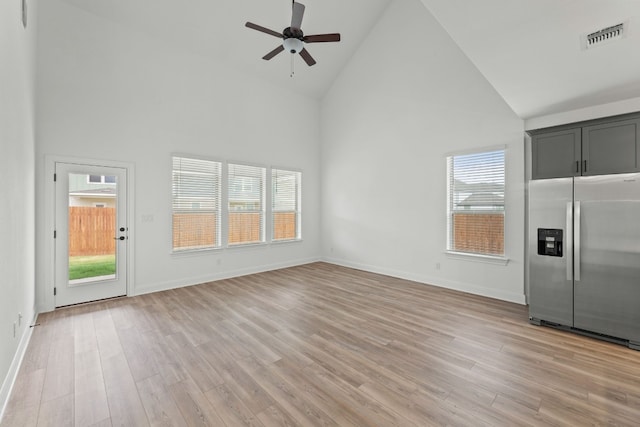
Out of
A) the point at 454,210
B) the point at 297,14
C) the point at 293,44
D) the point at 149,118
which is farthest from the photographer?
the point at 454,210

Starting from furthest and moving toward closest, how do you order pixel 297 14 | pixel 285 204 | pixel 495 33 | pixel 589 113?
pixel 285 204, pixel 589 113, pixel 297 14, pixel 495 33

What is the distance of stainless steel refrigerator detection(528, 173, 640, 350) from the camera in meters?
2.95

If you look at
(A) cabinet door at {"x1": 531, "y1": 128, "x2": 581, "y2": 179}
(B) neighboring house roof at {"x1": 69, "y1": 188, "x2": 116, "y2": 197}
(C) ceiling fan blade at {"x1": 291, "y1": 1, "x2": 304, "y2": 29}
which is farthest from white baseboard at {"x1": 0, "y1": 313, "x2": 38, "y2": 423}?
(A) cabinet door at {"x1": 531, "y1": 128, "x2": 581, "y2": 179}

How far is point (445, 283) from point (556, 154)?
2.73 m

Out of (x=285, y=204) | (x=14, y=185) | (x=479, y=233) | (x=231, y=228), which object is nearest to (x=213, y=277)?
(x=231, y=228)

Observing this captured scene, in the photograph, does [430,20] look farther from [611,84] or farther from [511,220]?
[511,220]

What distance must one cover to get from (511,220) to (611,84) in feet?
6.80

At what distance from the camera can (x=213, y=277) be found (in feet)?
18.5

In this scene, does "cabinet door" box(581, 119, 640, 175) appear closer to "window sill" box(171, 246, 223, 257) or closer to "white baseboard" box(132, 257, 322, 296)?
"white baseboard" box(132, 257, 322, 296)

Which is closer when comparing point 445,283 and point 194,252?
point 445,283

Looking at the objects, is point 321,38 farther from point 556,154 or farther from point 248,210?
point 248,210

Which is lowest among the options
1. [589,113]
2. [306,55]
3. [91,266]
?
[91,266]

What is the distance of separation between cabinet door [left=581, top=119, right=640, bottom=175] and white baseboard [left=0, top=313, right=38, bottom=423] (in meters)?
5.82

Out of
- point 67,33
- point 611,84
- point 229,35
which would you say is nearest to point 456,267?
point 611,84
